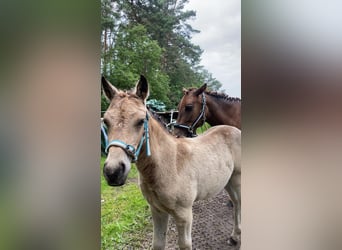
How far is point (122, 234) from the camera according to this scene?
1.37 metres

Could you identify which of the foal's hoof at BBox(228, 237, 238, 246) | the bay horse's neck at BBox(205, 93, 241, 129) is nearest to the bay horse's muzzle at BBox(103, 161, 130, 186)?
the bay horse's neck at BBox(205, 93, 241, 129)

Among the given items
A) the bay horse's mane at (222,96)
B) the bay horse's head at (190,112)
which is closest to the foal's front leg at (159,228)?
the bay horse's head at (190,112)

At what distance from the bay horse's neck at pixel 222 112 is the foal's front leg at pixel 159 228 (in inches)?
20.1

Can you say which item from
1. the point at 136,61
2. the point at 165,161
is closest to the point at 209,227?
the point at 165,161

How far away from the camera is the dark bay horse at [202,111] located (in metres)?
1.38

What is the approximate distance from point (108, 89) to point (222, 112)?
550 millimetres

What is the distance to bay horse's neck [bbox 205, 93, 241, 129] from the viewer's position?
1367 millimetres

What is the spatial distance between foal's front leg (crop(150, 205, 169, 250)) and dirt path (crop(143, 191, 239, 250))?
0.08ft

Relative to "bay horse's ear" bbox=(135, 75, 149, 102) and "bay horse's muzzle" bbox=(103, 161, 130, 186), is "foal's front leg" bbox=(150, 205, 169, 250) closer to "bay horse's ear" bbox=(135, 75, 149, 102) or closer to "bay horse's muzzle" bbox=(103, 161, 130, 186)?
"bay horse's muzzle" bbox=(103, 161, 130, 186)

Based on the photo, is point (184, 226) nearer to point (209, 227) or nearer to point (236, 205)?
point (209, 227)
